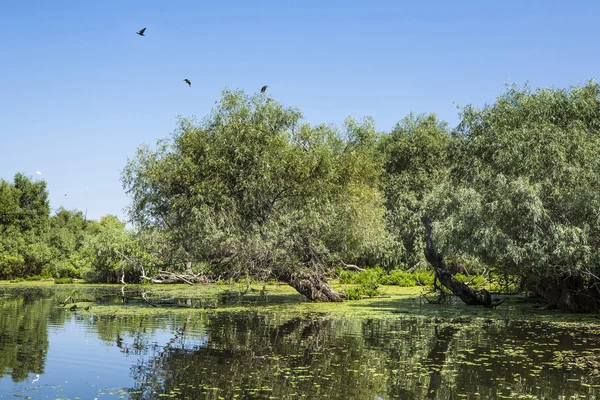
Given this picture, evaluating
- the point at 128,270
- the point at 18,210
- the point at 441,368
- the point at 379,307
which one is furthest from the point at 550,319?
the point at 18,210

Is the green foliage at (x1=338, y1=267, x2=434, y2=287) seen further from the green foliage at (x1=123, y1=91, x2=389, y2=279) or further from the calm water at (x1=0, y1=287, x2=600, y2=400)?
the calm water at (x1=0, y1=287, x2=600, y2=400)

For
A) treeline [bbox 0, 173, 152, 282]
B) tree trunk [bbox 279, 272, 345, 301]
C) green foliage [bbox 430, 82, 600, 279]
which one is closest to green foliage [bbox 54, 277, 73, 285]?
treeline [bbox 0, 173, 152, 282]

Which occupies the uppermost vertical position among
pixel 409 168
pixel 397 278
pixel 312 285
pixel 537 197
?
pixel 409 168

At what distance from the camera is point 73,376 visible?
50.0 feet

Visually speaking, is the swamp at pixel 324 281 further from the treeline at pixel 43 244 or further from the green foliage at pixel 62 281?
the green foliage at pixel 62 281

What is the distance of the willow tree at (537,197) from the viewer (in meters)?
26.6

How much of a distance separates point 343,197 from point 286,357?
1893 centimetres

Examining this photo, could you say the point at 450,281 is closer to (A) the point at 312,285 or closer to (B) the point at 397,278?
(A) the point at 312,285

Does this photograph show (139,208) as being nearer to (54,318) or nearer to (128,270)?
(54,318)

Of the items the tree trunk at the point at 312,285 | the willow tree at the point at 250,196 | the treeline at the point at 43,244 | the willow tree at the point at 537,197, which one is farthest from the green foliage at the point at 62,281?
the willow tree at the point at 537,197

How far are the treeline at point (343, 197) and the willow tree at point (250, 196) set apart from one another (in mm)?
76

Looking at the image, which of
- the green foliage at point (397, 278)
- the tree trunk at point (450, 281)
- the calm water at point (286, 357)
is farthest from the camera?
the green foliage at point (397, 278)

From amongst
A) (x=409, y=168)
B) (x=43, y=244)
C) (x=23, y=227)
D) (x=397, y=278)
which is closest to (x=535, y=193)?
(x=397, y=278)

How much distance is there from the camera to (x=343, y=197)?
36.1 meters
